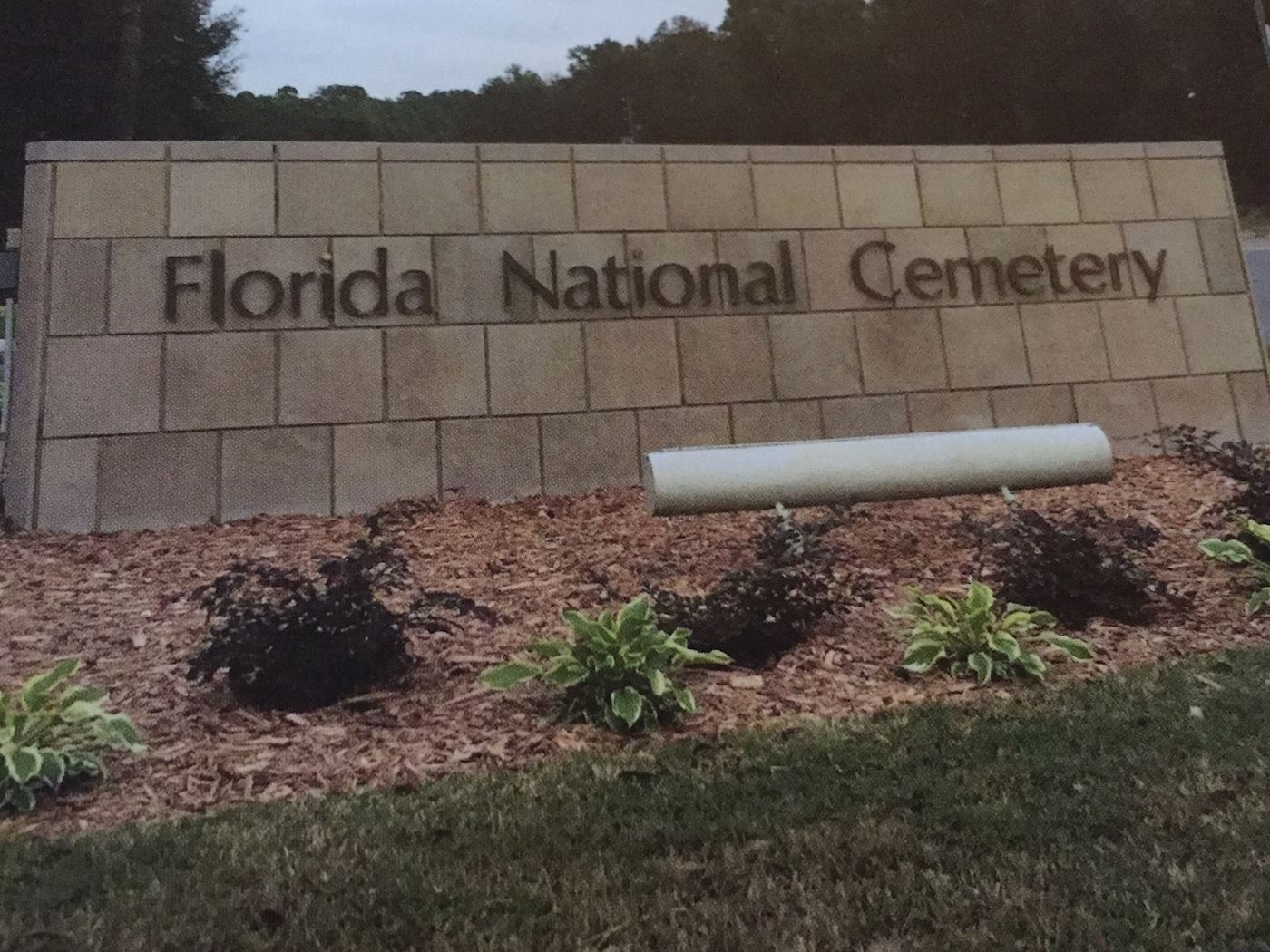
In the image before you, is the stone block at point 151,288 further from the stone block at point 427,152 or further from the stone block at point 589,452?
the stone block at point 589,452

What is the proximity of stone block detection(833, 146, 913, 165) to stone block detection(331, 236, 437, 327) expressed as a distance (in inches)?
170

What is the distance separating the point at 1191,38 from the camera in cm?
2495

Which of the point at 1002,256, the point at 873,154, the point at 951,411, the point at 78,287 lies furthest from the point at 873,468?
the point at 78,287

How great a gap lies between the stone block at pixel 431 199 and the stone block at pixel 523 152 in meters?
0.22

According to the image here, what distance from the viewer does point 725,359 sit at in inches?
365

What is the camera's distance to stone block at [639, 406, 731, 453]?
9016mm

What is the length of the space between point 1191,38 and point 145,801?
96.6 feet

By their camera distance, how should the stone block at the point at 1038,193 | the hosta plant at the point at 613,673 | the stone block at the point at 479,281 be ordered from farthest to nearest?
the stone block at the point at 1038,193, the stone block at the point at 479,281, the hosta plant at the point at 613,673

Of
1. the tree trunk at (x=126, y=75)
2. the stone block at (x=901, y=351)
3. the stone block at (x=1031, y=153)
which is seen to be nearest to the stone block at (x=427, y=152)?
the stone block at (x=901, y=351)

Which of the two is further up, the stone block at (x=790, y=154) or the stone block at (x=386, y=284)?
the stone block at (x=790, y=154)

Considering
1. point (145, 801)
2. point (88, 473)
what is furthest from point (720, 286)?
point (145, 801)

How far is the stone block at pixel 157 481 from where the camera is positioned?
7996 mm

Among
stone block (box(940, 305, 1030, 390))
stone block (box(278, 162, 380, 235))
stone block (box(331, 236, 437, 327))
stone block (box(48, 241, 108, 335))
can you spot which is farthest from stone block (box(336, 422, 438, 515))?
stone block (box(940, 305, 1030, 390))

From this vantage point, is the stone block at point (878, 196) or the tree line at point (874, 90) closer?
the stone block at point (878, 196)
